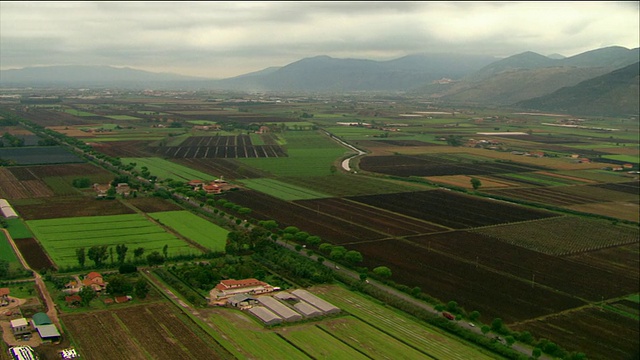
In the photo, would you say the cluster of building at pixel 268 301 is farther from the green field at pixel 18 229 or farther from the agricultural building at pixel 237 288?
the green field at pixel 18 229

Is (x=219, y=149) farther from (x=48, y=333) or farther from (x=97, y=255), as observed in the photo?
(x=48, y=333)

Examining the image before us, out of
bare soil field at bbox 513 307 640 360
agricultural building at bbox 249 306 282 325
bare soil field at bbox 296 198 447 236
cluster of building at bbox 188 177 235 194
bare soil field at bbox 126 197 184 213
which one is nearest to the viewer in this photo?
bare soil field at bbox 513 307 640 360

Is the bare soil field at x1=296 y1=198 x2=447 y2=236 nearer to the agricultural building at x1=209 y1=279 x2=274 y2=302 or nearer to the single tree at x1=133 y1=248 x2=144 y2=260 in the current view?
Answer: the agricultural building at x1=209 y1=279 x2=274 y2=302

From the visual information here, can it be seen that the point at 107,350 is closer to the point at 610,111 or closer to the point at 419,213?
the point at 419,213

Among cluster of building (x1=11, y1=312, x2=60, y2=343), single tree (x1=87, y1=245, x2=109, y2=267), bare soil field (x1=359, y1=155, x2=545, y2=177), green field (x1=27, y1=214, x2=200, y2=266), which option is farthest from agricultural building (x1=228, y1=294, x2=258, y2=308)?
bare soil field (x1=359, y1=155, x2=545, y2=177)

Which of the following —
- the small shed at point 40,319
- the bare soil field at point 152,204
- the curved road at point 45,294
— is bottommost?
the curved road at point 45,294

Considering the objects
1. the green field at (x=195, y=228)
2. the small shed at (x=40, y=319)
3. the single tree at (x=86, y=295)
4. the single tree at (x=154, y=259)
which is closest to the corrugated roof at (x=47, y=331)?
the small shed at (x=40, y=319)
